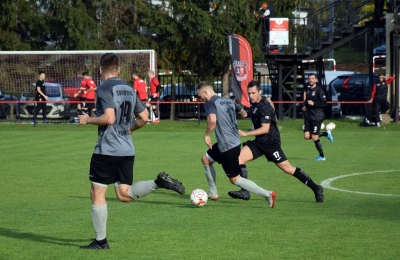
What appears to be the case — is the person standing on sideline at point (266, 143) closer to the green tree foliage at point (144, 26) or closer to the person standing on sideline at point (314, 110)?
the person standing on sideline at point (314, 110)

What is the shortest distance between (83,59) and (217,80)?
6.65 m

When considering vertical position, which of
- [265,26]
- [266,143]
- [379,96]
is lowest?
[266,143]

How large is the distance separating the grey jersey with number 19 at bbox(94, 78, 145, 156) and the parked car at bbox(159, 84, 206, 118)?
25669 mm

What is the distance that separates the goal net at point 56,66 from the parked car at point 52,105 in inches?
8.7

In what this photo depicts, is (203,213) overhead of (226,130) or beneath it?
beneath

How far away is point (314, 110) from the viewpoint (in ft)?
62.1

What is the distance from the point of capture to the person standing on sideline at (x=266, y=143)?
12.1 meters

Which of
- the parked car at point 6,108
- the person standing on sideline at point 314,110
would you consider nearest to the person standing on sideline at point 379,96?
the person standing on sideline at point 314,110

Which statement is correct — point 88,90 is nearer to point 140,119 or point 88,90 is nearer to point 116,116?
point 140,119

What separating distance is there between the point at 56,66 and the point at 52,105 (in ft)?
5.25

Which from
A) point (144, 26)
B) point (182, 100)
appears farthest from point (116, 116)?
point (144, 26)

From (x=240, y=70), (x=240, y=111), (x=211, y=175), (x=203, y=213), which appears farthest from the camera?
(x=240, y=70)

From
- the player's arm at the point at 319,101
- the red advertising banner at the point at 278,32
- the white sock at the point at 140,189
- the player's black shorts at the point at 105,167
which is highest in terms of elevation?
the red advertising banner at the point at 278,32

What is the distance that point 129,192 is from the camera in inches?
353
